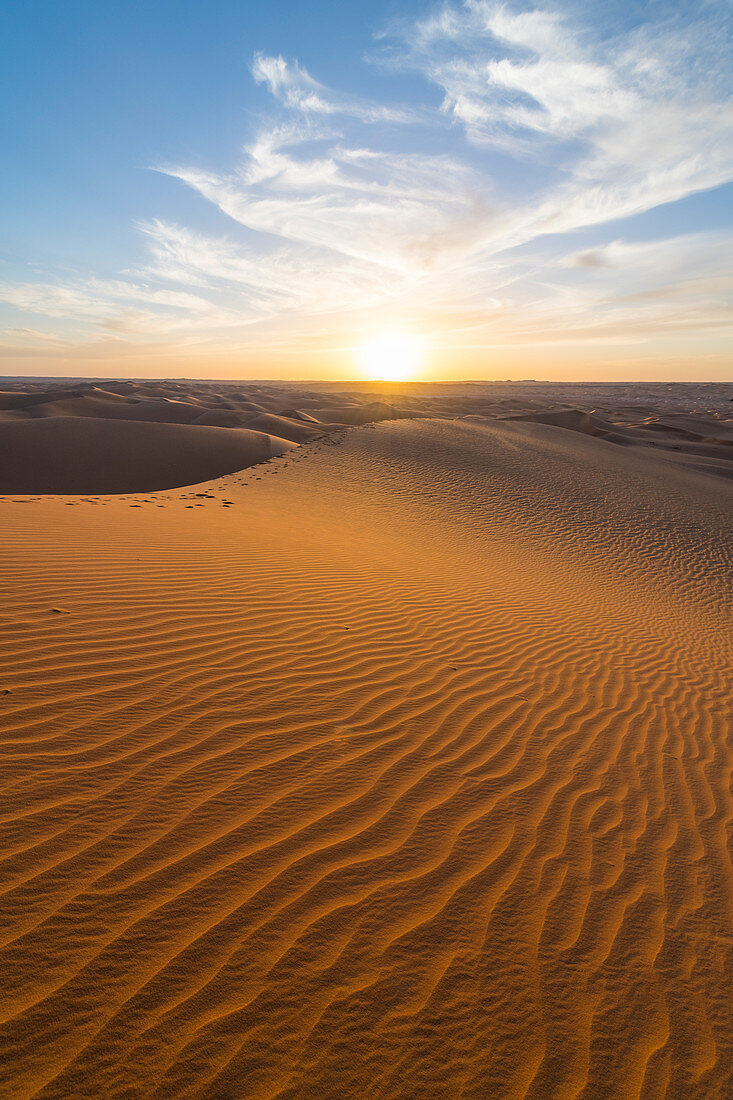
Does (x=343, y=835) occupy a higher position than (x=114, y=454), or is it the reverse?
(x=114, y=454)

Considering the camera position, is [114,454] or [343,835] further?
[114,454]

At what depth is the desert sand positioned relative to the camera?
2002 millimetres

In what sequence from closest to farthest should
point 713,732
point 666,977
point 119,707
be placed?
1. point 666,977
2. point 119,707
3. point 713,732

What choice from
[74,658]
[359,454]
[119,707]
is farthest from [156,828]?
[359,454]

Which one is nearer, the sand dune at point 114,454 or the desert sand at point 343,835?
the desert sand at point 343,835

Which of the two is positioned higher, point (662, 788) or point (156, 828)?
point (156, 828)

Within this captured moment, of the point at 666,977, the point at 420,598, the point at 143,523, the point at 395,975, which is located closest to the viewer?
the point at 395,975

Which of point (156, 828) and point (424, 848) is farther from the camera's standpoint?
point (424, 848)

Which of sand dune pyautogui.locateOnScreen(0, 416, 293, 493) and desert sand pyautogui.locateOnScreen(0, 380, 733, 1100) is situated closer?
desert sand pyautogui.locateOnScreen(0, 380, 733, 1100)

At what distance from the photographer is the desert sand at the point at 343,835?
6.57 feet

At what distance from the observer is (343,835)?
115 inches

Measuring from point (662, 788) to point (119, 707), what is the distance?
381 cm

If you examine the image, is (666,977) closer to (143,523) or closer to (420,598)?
(420,598)

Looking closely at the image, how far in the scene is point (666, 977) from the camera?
2.50 m
